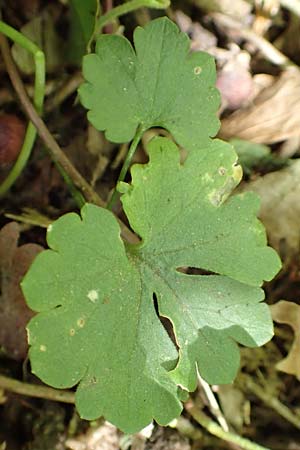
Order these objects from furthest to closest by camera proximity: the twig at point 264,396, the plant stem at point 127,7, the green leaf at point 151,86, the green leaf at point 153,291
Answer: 1. the twig at point 264,396
2. the plant stem at point 127,7
3. the green leaf at point 151,86
4. the green leaf at point 153,291

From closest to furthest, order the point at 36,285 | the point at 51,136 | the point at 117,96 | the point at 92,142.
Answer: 1. the point at 36,285
2. the point at 117,96
3. the point at 51,136
4. the point at 92,142

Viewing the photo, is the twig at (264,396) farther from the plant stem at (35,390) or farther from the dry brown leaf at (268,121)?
the dry brown leaf at (268,121)

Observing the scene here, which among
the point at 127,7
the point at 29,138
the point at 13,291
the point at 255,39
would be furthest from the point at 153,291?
the point at 255,39

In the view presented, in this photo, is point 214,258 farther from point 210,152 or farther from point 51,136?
point 51,136

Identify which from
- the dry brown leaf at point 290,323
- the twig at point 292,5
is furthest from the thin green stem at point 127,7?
the dry brown leaf at point 290,323

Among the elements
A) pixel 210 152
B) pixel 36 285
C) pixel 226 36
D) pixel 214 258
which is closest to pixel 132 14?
pixel 226 36

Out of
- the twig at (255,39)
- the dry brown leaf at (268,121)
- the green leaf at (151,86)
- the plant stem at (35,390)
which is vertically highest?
the green leaf at (151,86)
